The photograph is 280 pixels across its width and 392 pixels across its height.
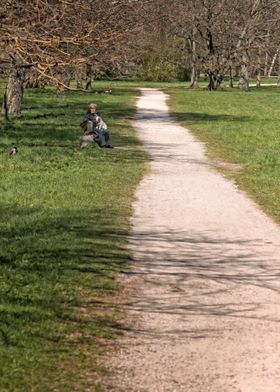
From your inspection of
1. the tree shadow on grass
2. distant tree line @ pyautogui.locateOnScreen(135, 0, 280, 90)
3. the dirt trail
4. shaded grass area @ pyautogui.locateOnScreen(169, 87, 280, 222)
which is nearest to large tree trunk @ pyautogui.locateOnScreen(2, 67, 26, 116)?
shaded grass area @ pyautogui.locateOnScreen(169, 87, 280, 222)

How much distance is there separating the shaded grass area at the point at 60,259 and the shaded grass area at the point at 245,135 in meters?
2.35

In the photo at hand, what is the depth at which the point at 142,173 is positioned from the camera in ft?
60.2

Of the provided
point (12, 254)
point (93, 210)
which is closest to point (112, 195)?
point (93, 210)

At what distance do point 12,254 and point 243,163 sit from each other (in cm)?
1172

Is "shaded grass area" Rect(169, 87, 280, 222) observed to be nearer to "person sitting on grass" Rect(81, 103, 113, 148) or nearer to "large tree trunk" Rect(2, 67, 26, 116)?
"person sitting on grass" Rect(81, 103, 113, 148)

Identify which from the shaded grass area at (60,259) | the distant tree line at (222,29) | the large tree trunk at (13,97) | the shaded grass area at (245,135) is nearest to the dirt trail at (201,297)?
the shaded grass area at (60,259)

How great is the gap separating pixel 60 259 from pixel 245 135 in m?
19.7

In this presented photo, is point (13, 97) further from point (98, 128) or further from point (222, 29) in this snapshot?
point (222, 29)

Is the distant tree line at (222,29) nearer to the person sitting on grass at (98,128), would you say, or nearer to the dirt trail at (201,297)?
the person sitting on grass at (98,128)

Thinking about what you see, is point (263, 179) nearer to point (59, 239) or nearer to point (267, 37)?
point (59, 239)

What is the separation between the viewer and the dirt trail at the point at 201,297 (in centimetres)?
608

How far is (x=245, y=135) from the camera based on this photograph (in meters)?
28.6

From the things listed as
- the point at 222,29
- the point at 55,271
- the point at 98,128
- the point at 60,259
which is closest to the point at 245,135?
the point at 98,128

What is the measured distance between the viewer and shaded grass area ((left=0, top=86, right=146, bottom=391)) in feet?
20.4
